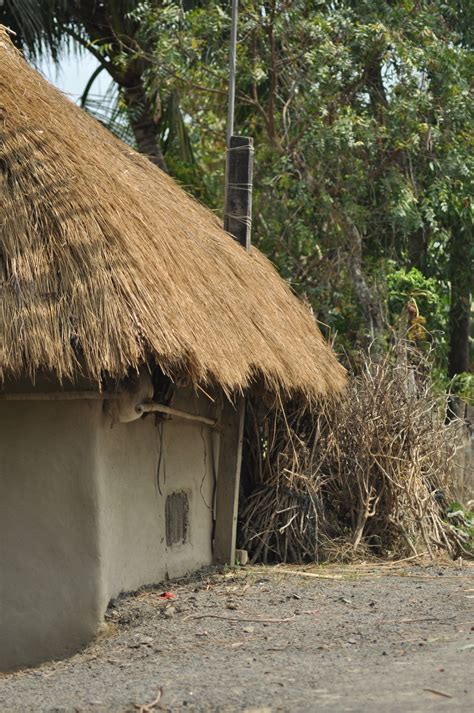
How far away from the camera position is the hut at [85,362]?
5801 mm

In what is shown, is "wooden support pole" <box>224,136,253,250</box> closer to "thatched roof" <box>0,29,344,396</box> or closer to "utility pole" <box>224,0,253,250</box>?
"utility pole" <box>224,0,253,250</box>

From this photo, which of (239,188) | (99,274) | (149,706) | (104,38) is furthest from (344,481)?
(104,38)

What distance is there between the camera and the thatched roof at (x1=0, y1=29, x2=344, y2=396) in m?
5.71

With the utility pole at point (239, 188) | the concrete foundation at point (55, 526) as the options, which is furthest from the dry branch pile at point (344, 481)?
the concrete foundation at point (55, 526)

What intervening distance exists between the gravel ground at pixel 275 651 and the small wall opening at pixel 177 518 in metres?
0.32

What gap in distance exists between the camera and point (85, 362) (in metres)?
5.84

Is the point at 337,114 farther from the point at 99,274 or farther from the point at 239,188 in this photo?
the point at 99,274

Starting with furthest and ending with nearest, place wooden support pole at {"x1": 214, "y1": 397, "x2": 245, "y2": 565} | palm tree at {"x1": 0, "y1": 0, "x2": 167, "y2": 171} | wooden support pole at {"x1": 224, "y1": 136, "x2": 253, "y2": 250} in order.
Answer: palm tree at {"x1": 0, "y1": 0, "x2": 167, "y2": 171} → wooden support pole at {"x1": 224, "y1": 136, "x2": 253, "y2": 250} → wooden support pole at {"x1": 214, "y1": 397, "x2": 245, "y2": 565}

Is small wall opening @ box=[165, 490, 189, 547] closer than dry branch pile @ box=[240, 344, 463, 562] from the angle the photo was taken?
Yes

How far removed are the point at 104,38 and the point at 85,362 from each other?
8056 mm

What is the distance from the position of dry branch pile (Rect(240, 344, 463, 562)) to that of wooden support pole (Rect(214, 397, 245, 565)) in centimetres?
37

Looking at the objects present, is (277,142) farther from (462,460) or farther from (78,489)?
(78,489)

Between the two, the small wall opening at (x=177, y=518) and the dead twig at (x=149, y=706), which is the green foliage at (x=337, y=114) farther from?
the dead twig at (x=149, y=706)

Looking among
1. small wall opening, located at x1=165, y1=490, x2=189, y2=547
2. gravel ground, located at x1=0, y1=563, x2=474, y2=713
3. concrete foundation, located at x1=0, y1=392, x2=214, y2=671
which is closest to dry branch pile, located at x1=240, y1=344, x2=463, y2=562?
gravel ground, located at x1=0, y1=563, x2=474, y2=713
